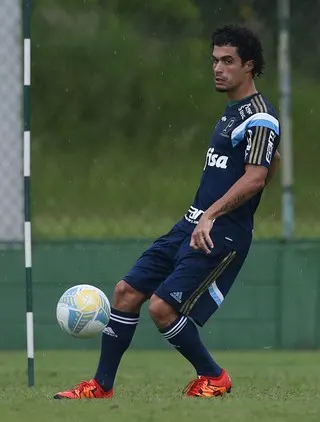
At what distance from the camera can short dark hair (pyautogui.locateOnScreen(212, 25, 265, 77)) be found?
7.16m

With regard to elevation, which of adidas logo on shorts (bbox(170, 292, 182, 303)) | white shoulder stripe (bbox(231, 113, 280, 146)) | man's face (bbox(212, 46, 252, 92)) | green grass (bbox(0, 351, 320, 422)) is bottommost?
green grass (bbox(0, 351, 320, 422))

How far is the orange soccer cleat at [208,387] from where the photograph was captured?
7.16 metres

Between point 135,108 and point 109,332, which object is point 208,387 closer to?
point 109,332

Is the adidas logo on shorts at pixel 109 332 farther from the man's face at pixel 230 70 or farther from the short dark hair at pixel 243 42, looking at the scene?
the short dark hair at pixel 243 42

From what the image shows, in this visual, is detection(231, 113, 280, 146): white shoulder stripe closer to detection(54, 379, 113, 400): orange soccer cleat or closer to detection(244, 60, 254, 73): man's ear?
detection(244, 60, 254, 73): man's ear

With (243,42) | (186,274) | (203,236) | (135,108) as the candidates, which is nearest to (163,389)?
(186,274)

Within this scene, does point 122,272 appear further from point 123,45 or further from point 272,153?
point 272,153

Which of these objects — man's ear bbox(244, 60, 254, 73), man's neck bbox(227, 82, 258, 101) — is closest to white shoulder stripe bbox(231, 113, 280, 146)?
man's neck bbox(227, 82, 258, 101)

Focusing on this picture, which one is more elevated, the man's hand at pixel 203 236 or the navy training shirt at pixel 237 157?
the navy training shirt at pixel 237 157

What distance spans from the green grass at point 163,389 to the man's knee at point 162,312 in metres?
0.40

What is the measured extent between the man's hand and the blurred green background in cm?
411

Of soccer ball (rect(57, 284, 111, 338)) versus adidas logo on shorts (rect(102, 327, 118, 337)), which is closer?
soccer ball (rect(57, 284, 111, 338))

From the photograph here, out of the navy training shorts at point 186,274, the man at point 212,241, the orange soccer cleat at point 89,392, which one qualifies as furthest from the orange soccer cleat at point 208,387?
the orange soccer cleat at point 89,392

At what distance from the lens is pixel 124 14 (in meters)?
11.0
